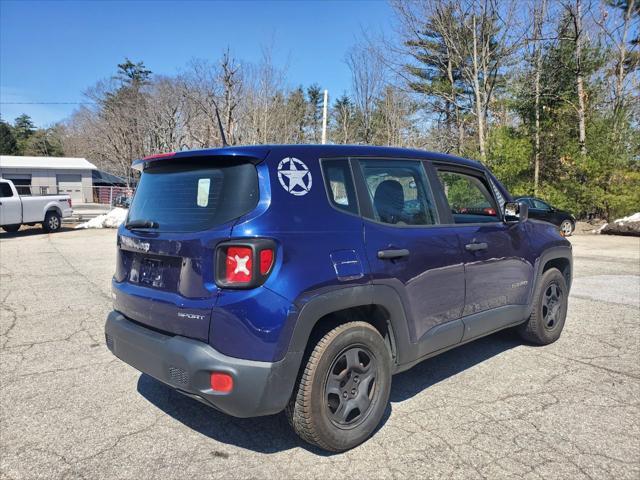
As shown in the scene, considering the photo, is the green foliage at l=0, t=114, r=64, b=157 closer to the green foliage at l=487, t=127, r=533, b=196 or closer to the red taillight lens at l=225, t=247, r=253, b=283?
the green foliage at l=487, t=127, r=533, b=196

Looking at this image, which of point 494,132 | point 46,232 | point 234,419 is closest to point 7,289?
point 234,419

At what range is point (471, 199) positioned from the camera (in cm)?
426

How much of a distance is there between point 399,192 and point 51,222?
18.3 m

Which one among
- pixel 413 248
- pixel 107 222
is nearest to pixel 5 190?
pixel 107 222

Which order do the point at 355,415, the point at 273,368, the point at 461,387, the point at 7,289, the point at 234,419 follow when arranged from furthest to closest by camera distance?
the point at 7,289 < the point at 461,387 < the point at 234,419 < the point at 355,415 < the point at 273,368

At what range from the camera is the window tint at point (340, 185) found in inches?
112

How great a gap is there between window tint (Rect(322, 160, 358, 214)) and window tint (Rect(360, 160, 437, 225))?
6.2 inches

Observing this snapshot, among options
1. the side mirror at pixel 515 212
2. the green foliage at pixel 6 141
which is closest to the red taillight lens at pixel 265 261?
the side mirror at pixel 515 212

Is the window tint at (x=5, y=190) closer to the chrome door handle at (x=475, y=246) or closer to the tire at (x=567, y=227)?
the chrome door handle at (x=475, y=246)

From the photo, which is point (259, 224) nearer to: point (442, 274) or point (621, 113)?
point (442, 274)

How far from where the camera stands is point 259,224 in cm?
247

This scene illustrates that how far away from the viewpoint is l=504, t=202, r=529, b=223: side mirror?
415 cm

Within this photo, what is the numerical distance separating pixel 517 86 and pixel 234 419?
22.5 metres

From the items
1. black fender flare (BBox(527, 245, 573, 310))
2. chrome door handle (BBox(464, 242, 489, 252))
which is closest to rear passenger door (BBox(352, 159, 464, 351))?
chrome door handle (BBox(464, 242, 489, 252))
